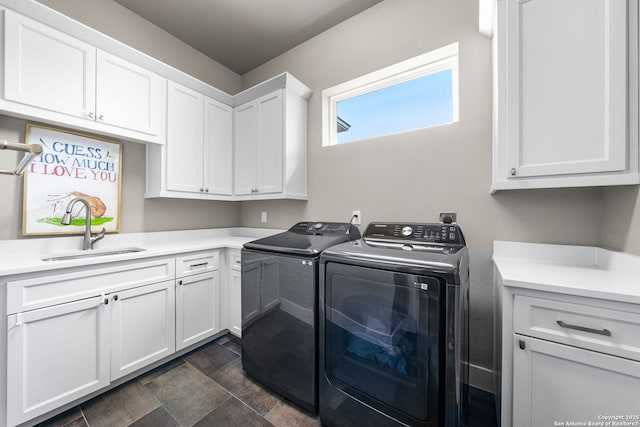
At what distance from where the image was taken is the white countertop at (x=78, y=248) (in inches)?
52.0

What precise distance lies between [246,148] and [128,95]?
103 centimetres

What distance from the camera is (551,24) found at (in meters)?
1.13

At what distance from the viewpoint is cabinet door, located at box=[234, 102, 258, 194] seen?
8.28 feet

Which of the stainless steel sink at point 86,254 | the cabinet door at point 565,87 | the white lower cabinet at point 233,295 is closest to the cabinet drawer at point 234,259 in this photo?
the white lower cabinet at point 233,295

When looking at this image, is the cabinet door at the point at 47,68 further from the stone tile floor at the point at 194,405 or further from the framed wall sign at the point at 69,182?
the stone tile floor at the point at 194,405

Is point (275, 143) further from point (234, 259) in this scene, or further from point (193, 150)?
point (234, 259)

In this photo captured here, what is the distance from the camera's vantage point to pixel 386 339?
3.76 feet

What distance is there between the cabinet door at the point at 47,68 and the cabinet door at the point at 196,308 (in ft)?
4.76

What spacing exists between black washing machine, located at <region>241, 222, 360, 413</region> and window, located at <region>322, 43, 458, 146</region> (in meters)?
1.07

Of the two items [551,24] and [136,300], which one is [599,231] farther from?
[136,300]

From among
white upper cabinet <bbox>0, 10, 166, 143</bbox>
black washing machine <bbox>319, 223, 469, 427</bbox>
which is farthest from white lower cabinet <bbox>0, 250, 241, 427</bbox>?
black washing machine <bbox>319, 223, 469, 427</bbox>

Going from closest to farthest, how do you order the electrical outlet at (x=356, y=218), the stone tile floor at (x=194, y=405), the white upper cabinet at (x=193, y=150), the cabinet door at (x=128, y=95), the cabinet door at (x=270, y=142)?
the stone tile floor at (x=194, y=405), the cabinet door at (x=128, y=95), the electrical outlet at (x=356, y=218), the white upper cabinet at (x=193, y=150), the cabinet door at (x=270, y=142)

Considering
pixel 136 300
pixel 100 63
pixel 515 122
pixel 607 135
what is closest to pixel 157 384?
pixel 136 300

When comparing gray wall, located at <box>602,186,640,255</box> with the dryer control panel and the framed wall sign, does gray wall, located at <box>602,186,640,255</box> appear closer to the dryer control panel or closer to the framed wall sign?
the dryer control panel
